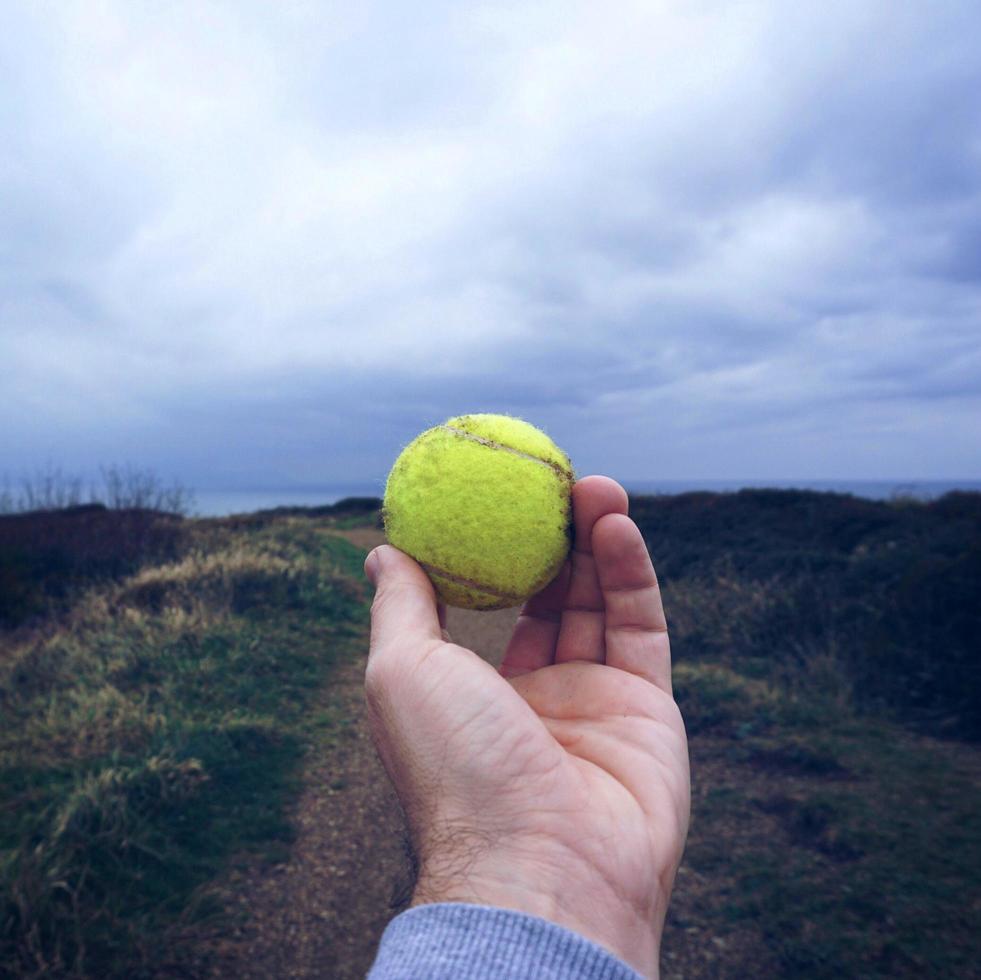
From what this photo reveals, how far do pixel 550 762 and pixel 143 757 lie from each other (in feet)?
12.8

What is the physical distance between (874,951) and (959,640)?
341cm

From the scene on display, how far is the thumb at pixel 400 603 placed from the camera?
82.3 inches

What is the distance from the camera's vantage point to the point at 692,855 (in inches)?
165

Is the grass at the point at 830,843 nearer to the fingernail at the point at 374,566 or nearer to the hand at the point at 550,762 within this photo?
the hand at the point at 550,762

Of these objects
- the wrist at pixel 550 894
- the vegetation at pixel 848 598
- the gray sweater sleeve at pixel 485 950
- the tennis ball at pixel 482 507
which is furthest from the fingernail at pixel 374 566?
the vegetation at pixel 848 598

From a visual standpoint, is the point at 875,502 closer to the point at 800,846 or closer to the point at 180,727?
the point at 800,846

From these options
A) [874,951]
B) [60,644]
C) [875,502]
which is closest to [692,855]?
[874,951]

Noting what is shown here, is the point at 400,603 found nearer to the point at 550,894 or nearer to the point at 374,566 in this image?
the point at 374,566

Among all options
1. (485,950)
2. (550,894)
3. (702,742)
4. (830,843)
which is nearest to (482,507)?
(550,894)

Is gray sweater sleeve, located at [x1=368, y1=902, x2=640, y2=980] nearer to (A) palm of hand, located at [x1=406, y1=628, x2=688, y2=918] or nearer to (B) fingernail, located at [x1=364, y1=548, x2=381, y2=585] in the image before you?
(A) palm of hand, located at [x1=406, y1=628, x2=688, y2=918]

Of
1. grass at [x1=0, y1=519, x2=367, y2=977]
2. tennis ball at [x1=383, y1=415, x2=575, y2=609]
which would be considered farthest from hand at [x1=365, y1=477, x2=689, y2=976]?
grass at [x1=0, y1=519, x2=367, y2=977]

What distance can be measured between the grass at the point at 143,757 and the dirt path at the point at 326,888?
0.19m

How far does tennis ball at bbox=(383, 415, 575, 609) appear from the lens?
243cm

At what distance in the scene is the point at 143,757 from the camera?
183 inches
